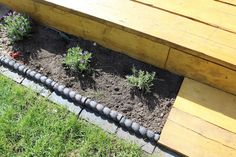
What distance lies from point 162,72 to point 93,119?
77 centimetres

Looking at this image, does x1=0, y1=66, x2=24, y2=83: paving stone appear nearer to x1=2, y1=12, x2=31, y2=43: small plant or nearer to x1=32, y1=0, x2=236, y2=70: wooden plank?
x1=2, y1=12, x2=31, y2=43: small plant

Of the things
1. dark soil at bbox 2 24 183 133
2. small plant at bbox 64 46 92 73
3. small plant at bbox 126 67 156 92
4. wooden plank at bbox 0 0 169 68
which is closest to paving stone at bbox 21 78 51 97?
dark soil at bbox 2 24 183 133

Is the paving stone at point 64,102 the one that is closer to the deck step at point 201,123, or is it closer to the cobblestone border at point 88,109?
the cobblestone border at point 88,109

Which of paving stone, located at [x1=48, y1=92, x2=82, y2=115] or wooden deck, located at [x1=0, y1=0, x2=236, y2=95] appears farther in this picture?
paving stone, located at [x1=48, y1=92, x2=82, y2=115]

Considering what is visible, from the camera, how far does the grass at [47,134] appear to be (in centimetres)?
278

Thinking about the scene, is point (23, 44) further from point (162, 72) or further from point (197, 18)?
point (197, 18)

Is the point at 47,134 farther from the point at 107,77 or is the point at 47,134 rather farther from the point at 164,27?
the point at 164,27

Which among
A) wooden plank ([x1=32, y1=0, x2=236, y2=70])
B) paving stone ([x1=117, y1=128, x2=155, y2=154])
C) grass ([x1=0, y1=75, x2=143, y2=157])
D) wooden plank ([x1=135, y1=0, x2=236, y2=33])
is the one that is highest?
wooden plank ([x1=135, y1=0, x2=236, y2=33])

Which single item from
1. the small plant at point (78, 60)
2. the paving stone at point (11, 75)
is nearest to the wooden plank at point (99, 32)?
the small plant at point (78, 60)

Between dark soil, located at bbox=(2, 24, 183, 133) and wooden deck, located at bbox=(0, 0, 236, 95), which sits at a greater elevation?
wooden deck, located at bbox=(0, 0, 236, 95)

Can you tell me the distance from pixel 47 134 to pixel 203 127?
51.4 inches

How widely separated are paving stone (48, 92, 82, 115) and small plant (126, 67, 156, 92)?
533 mm

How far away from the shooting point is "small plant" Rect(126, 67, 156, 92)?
3.00 meters

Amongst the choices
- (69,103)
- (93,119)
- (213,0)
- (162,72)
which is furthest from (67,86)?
(213,0)
